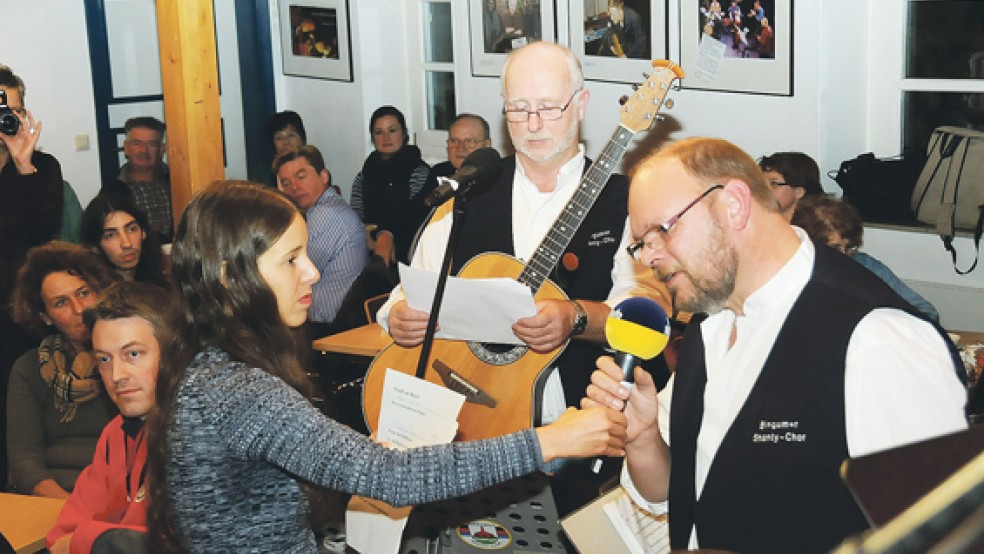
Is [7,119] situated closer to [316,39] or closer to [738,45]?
[738,45]

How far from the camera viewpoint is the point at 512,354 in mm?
2963

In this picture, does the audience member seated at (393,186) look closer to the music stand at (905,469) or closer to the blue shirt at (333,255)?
the blue shirt at (333,255)

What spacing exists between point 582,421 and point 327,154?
6.54 metres

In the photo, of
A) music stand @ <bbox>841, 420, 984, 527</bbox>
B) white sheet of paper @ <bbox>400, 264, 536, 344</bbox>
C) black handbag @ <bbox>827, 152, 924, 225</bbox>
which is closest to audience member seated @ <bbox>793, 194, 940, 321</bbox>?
black handbag @ <bbox>827, 152, 924, 225</bbox>

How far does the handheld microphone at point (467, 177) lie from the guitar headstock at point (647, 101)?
40cm

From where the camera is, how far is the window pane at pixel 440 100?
295 inches

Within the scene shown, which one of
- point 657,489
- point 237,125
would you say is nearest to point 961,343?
point 657,489

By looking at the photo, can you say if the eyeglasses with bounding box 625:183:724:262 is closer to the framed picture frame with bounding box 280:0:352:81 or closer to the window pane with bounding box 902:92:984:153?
the window pane with bounding box 902:92:984:153

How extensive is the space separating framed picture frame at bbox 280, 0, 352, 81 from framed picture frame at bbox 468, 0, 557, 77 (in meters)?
1.17

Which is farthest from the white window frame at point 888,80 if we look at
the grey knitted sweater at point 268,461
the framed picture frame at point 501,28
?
the grey knitted sweater at point 268,461

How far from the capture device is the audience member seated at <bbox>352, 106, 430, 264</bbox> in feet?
22.5

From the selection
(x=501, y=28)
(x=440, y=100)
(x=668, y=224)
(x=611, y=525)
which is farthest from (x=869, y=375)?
(x=440, y=100)

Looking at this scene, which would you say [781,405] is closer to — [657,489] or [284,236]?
[657,489]

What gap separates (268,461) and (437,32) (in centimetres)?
603
